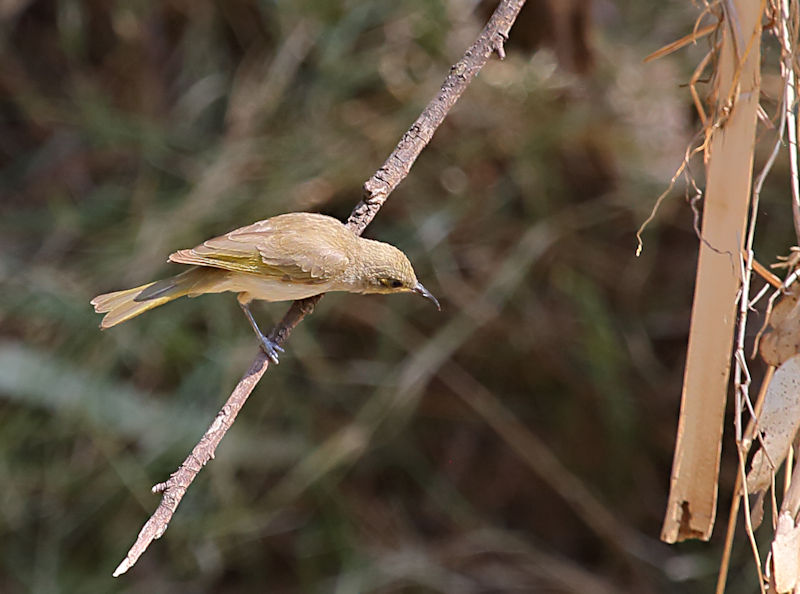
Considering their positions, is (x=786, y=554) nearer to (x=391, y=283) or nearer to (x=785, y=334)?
(x=785, y=334)

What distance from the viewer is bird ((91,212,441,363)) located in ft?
7.42

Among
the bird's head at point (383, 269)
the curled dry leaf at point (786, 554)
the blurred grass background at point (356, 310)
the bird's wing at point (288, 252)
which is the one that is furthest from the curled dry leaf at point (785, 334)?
the blurred grass background at point (356, 310)

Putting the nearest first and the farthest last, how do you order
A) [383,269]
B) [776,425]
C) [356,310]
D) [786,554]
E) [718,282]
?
[786,554] → [776,425] → [718,282] → [383,269] → [356,310]

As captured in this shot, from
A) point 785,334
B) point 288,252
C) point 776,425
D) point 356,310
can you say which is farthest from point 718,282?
point 356,310

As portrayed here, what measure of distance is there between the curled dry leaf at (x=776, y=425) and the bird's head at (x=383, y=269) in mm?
981

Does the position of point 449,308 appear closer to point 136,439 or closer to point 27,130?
point 136,439

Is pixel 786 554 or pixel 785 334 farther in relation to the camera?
pixel 785 334

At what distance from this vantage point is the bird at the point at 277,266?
2262mm

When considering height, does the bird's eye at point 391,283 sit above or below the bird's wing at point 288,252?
below

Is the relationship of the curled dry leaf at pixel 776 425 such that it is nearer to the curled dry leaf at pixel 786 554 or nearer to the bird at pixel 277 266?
the curled dry leaf at pixel 786 554

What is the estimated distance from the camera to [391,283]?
8.00 feet

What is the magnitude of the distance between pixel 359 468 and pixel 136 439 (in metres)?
1.00

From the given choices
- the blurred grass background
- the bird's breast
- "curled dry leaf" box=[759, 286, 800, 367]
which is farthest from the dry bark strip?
the blurred grass background

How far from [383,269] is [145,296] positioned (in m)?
0.61
